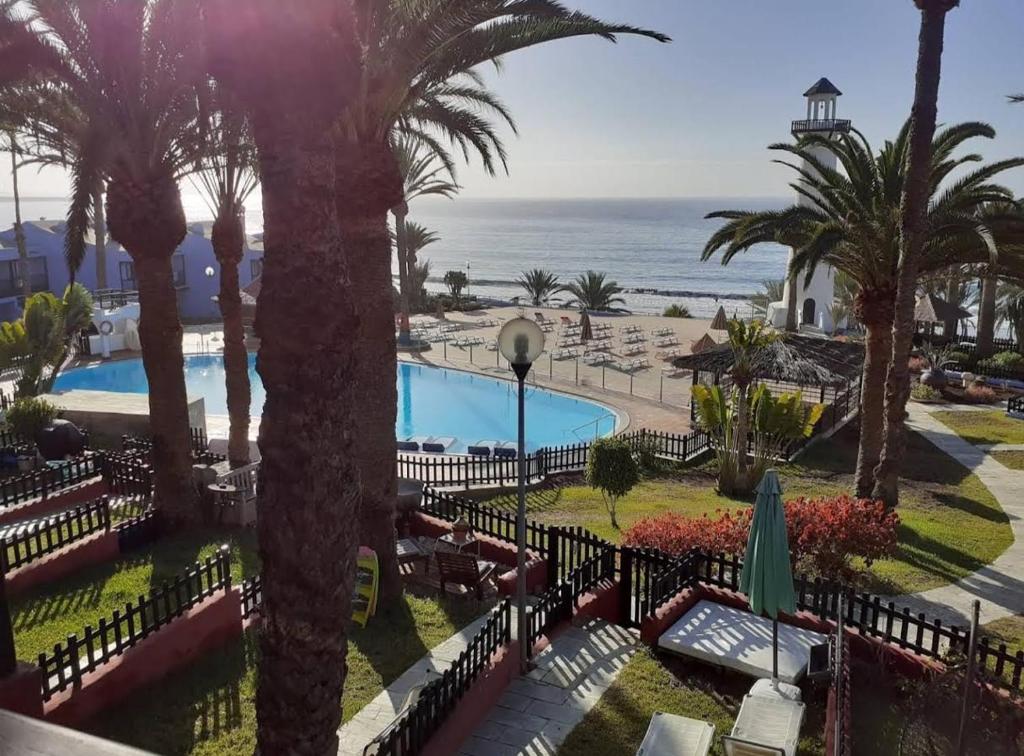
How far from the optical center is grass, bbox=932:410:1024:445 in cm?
2136

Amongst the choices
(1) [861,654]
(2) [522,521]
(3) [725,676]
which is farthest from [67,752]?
(1) [861,654]

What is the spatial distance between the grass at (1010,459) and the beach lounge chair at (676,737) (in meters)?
15.8

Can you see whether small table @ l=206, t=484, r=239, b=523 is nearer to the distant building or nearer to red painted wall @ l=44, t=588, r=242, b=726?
red painted wall @ l=44, t=588, r=242, b=726

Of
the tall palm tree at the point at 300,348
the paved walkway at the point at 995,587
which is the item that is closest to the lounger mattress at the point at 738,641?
the paved walkway at the point at 995,587

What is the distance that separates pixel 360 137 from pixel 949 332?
1334 inches

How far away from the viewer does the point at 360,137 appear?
9305 mm

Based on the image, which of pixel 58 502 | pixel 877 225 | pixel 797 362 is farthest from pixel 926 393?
pixel 58 502

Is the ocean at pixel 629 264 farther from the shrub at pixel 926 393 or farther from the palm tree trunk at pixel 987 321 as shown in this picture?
the shrub at pixel 926 393

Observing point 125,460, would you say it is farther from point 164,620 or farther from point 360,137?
point 360,137

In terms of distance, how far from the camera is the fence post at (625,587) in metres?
10.2

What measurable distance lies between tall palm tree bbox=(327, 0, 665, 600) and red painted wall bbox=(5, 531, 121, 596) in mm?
4178

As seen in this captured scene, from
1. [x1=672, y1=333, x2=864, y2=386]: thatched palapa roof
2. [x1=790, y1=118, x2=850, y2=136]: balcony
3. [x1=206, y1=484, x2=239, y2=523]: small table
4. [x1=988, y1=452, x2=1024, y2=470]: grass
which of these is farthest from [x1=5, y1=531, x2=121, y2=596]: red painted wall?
[x1=790, y1=118, x2=850, y2=136]: balcony

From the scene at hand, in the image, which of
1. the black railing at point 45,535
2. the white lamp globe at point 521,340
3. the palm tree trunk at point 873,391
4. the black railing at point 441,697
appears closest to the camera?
the black railing at point 441,697

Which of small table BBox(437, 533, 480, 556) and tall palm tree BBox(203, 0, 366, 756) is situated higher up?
tall palm tree BBox(203, 0, 366, 756)
